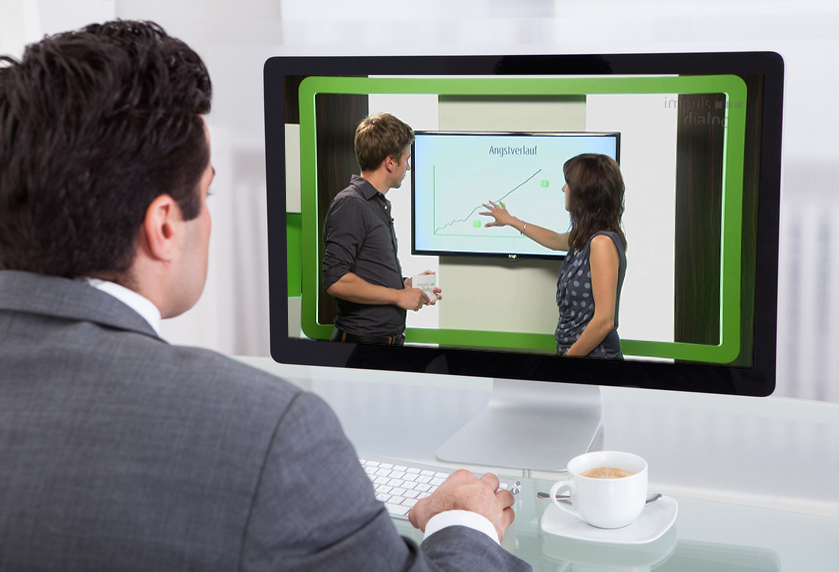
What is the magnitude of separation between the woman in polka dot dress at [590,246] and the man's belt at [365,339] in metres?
0.22

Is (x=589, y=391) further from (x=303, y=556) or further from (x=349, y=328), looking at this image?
(x=303, y=556)

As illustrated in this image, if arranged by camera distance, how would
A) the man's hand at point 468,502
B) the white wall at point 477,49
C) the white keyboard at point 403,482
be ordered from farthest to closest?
the white wall at point 477,49 < the white keyboard at point 403,482 < the man's hand at point 468,502

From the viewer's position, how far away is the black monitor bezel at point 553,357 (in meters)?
1.00

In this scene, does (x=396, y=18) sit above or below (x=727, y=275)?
above

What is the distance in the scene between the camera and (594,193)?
105 cm

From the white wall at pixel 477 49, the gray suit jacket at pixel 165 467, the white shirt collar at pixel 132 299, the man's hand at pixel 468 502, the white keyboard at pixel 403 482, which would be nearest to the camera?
the gray suit jacket at pixel 165 467

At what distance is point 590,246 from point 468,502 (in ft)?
1.28

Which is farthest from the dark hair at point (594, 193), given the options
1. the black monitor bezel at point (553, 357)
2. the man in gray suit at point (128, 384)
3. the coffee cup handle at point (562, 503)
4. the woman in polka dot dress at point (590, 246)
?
the man in gray suit at point (128, 384)

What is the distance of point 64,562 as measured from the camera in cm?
53

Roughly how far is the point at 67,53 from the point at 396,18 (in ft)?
4.37

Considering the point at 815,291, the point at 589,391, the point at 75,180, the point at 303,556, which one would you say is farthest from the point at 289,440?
the point at 815,291

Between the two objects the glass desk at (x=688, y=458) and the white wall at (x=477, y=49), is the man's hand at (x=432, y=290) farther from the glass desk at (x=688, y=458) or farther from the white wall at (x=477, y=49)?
the white wall at (x=477, y=49)

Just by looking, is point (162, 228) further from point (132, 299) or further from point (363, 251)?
point (363, 251)

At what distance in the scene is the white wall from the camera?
1.65 metres
